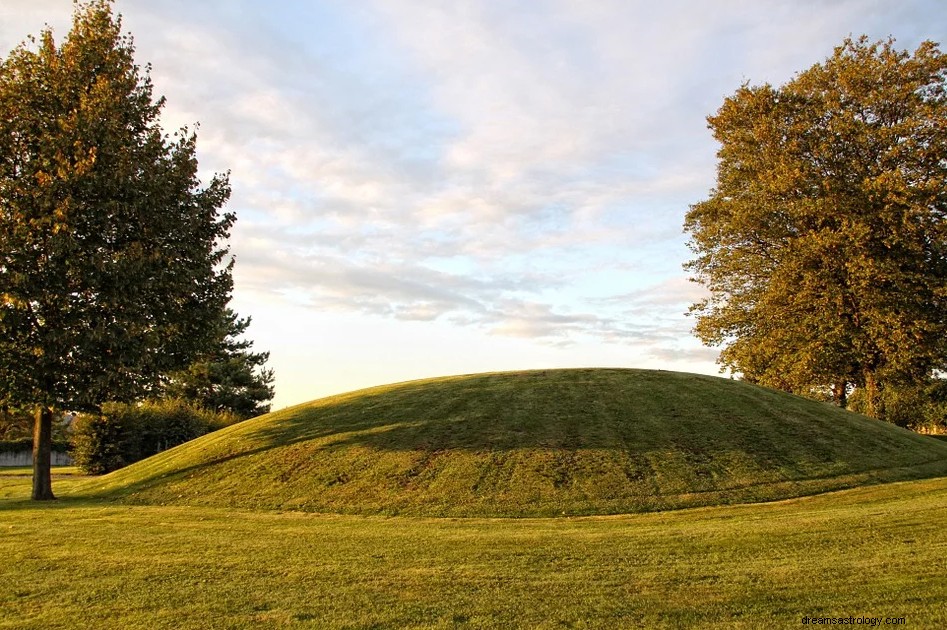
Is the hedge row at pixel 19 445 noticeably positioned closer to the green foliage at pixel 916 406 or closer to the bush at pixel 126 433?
the bush at pixel 126 433

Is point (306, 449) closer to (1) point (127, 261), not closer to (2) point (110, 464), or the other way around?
(1) point (127, 261)

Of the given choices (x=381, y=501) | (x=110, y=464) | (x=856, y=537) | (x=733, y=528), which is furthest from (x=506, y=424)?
(x=110, y=464)

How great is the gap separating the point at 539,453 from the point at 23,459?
5460 cm

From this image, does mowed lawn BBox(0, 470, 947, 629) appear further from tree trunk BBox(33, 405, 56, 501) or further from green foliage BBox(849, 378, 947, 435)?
green foliage BBox(849, 378, 947, 435)

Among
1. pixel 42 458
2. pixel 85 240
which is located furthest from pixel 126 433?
pixel 85 240

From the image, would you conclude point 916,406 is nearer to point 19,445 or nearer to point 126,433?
point 126,433

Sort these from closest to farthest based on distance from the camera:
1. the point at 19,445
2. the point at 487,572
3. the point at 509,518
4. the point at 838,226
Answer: the point at 487,572, the point at 509,518, the point at 838,226, the point at 19,445

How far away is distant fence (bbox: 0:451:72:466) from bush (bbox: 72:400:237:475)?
22.3 metres

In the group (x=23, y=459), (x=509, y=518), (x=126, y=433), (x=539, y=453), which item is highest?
(x=126, y=433)

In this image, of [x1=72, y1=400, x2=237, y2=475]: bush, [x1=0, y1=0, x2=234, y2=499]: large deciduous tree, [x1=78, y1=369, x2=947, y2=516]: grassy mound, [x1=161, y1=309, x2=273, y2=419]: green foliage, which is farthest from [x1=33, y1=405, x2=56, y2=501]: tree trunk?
[x1=161, y1=309, x2=273, y2=419]: green foliage

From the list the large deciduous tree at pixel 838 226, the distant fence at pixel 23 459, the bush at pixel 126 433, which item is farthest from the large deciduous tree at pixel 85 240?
the distant fence at pixel 23 459

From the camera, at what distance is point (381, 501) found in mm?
19578

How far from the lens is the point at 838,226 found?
3503cm

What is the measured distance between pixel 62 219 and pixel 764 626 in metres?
22.1
